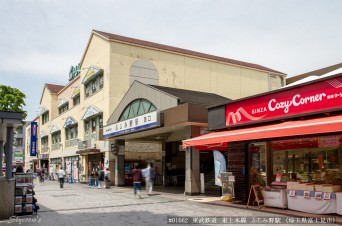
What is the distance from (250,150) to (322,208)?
4.23 m

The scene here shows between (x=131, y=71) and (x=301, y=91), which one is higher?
(x=131, y=71)

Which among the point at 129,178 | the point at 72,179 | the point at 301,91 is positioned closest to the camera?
the point at 301,91

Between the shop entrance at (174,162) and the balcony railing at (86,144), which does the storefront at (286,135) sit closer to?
the shop entrance at (174,162)

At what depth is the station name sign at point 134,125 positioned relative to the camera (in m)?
20.3

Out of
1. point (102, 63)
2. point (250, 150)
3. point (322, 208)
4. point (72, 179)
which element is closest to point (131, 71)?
point (102, 63)

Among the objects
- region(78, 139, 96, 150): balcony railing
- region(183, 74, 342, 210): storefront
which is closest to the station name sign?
region(183, 74, 342, 210): storefront

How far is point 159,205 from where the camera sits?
1496 cm

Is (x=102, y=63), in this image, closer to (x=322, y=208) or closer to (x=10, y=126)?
(x=10, y=126)

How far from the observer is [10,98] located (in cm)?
2906

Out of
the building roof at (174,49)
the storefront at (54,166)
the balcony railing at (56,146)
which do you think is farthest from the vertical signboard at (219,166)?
the balcony railing at (56,146)

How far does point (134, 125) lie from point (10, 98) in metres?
12.4

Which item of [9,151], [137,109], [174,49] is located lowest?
[9,151]

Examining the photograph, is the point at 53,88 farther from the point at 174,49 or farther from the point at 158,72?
the point at 158,72

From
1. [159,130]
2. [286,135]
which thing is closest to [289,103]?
[286,135]
